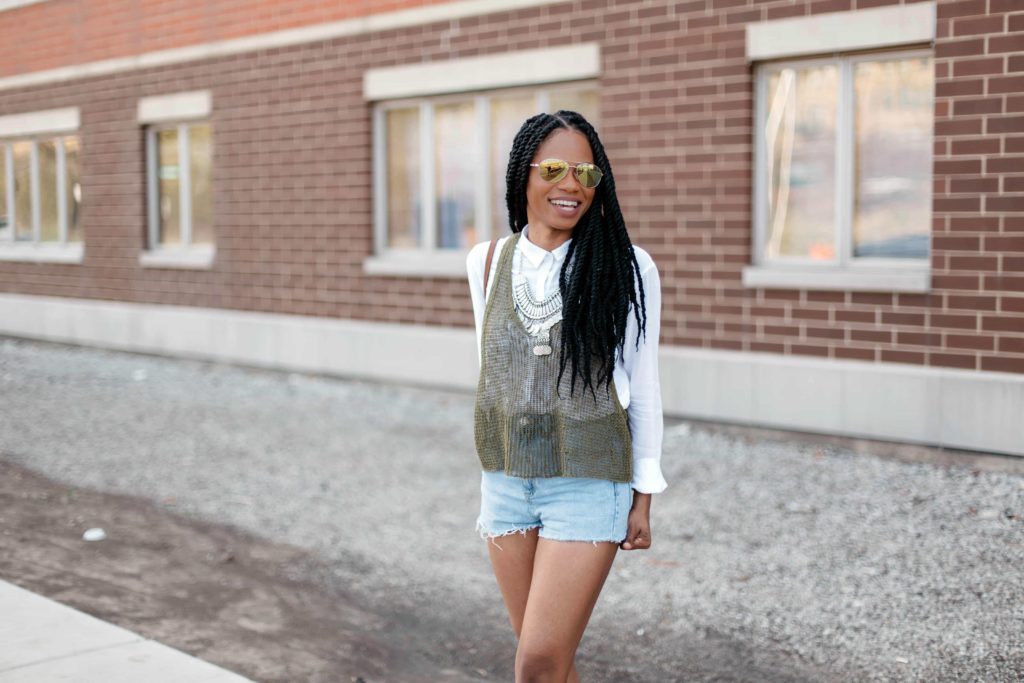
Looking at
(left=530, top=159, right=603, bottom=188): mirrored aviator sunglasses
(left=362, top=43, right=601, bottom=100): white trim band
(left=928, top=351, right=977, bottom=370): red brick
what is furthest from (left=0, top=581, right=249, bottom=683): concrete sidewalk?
(left=362, top=43, right=601, bottom=100): white trim band

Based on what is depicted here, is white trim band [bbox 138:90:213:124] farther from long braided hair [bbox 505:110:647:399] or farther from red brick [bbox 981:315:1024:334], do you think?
long braided hair [bbox 505:110:647:399]

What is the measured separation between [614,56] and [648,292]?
24.0 ft

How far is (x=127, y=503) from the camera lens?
8031mm

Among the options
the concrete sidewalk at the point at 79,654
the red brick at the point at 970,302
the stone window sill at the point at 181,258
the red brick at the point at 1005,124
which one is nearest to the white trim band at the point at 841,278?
the red brick at the point at 970,302

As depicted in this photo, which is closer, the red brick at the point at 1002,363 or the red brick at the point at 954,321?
the red brick at the point at 1002,363

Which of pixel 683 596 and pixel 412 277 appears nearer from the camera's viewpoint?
pixel 683 596

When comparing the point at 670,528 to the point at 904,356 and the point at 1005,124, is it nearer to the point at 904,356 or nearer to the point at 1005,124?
the point at 904,356

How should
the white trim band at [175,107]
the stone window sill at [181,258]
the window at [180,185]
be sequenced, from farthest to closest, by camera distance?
the window at [180,185] → the stone window sill at [181,258] → the white trim band at [175,107]

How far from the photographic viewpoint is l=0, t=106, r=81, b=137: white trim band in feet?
56.1

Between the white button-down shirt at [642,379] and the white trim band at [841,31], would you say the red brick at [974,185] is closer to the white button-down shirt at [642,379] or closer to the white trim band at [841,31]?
the white trim band at [841,31]

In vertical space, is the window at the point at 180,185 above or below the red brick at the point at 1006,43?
below

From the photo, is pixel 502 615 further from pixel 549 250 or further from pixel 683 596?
pixel 549 250

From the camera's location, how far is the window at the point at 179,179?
49.2 feet

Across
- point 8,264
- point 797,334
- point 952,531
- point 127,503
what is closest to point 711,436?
point 797,334
